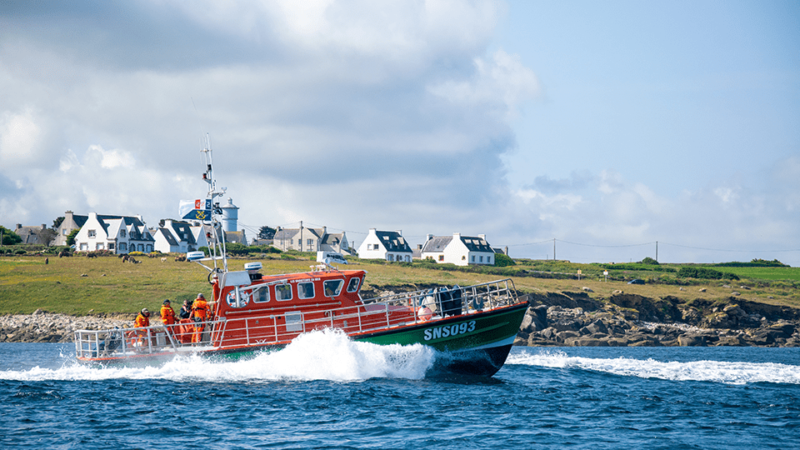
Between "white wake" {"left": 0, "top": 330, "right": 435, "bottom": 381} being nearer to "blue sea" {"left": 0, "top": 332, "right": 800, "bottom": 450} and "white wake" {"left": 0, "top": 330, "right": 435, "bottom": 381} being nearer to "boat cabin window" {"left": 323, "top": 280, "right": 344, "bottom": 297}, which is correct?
"blue sea" {"left": 0, "top": 332, "right": 800, "bottom": 450}

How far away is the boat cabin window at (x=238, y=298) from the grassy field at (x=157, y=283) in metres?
25.4

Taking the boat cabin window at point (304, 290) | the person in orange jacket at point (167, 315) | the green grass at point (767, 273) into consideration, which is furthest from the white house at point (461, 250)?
the person in orange jacket at point (167, 315)

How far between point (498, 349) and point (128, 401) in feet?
35.1

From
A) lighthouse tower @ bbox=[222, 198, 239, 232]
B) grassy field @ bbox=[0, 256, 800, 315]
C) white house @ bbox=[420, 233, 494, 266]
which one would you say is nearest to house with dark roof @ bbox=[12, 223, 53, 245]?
lighthouse tower @ bbox=[222, 198, 239, 232]

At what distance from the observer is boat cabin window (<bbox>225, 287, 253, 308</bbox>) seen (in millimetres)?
20359

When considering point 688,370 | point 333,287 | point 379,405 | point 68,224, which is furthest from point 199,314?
point 68,224

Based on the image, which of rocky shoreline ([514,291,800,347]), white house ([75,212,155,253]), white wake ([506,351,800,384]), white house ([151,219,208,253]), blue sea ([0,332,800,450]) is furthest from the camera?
white house ([151,219,208,253])

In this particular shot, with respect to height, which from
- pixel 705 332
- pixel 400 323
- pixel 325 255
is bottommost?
pixel 705 332

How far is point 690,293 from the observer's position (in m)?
58.4

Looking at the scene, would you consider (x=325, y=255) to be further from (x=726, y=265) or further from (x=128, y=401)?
(x=726, y=265)

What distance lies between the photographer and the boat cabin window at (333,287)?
818 inches

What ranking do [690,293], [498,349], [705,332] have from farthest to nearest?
[690,293] → [705,332] → [498,349]

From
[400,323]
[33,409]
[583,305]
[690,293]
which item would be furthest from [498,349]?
[690,293]

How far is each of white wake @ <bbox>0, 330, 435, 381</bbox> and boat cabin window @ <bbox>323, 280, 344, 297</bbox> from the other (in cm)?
144
